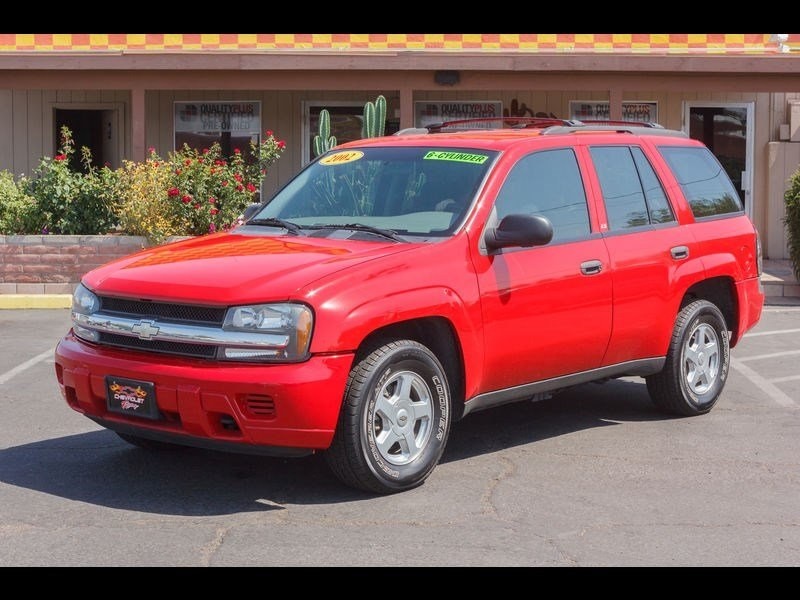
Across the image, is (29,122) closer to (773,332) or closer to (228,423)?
(773,332)

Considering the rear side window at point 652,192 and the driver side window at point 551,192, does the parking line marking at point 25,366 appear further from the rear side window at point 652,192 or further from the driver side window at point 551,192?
the rear side window at point 652,192

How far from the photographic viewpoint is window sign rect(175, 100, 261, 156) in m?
19.8

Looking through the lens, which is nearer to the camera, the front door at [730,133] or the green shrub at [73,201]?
the green shrub at [73,201]

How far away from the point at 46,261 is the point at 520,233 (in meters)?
9.63

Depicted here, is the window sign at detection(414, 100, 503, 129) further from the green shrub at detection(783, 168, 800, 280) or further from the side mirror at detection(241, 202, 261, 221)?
the side mirror at detection(241, 202, 261, 221)

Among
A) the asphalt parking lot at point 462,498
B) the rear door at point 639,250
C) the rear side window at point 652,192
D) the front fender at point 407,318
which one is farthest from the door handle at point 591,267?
the asphalt parking lot at point 462,498

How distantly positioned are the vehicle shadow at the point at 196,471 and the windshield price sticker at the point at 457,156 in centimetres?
161

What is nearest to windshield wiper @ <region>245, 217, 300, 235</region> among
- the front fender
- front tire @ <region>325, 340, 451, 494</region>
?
the front fender

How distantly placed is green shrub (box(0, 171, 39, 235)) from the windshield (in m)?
8.68

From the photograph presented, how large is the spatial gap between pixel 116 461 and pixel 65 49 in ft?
45.6

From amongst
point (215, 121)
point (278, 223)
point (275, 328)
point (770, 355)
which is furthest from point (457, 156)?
point (215, 121)

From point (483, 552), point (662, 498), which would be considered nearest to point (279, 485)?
point (483, 552)

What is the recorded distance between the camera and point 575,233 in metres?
6.81

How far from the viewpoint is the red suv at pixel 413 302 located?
17.8ft
